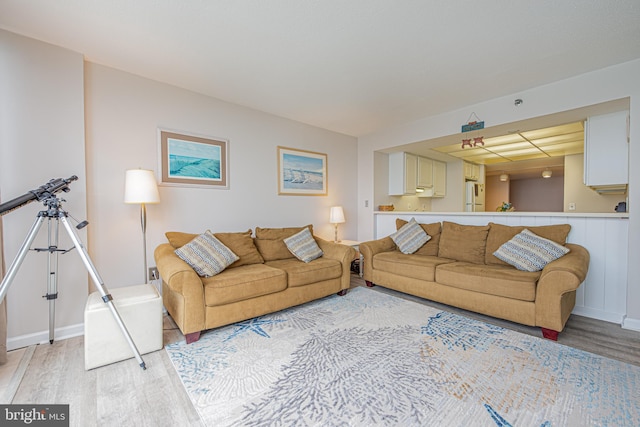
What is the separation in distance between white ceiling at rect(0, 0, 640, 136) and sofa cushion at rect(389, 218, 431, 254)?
1748mm

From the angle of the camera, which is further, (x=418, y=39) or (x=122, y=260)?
(x=122, y=260)

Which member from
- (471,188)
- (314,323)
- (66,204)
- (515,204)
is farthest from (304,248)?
A: (515,204)

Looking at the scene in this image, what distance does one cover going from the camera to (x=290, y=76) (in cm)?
277

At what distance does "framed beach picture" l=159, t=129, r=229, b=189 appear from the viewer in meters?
2.95

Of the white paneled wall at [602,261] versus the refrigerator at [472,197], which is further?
the refrigerator at [472,197]

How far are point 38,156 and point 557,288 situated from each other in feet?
14.4

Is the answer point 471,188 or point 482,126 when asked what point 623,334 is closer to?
point 482,126

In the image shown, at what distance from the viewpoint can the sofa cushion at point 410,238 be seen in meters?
3.68

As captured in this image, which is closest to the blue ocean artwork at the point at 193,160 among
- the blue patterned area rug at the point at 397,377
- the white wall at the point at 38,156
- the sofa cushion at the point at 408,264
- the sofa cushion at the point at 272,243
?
the white wall at the point at 38,156

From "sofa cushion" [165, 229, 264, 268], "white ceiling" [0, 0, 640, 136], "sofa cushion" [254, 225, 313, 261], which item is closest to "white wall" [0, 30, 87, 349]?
"white ceiling" [0, 0, 640, 136]

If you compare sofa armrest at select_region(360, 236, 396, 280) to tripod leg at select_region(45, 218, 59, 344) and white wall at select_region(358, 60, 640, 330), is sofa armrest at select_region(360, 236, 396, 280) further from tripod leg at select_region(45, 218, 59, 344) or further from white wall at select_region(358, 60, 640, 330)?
tripod leg at select_region(45, 218, 59, 344)

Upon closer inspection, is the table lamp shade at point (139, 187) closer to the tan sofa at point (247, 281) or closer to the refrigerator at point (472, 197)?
the tan sofa at point (247, 281)

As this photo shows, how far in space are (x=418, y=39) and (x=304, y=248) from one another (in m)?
2.40

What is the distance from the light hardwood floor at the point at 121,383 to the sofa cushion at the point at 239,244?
92 centimetres
